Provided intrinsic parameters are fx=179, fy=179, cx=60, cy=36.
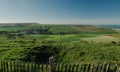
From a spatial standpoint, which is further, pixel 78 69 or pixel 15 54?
pixel 15 54

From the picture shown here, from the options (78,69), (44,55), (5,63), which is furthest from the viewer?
(44,55)

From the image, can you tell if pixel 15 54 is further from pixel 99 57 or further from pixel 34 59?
pixel 99 57

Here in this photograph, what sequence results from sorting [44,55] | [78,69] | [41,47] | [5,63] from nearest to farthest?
1. [78,69]
2. [5,63]
3. [44,55]
4. [41,47]

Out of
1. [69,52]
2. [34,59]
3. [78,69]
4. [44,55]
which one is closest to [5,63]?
[78,69]

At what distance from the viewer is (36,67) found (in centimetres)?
1050

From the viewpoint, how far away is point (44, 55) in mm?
22250

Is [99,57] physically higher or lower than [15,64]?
lower

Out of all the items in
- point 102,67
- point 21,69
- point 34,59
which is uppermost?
point 102,67

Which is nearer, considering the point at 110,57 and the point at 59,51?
the point at 110,57

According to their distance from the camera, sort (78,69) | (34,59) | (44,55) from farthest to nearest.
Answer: (44,55) < (34,59) < (78,69)

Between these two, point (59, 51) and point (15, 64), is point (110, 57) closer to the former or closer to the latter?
point (59, 51)

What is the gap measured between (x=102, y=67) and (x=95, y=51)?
13.8 meters

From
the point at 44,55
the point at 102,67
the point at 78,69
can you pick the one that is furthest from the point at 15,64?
Answer: the point at 44,55

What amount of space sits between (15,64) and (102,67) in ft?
16.5
